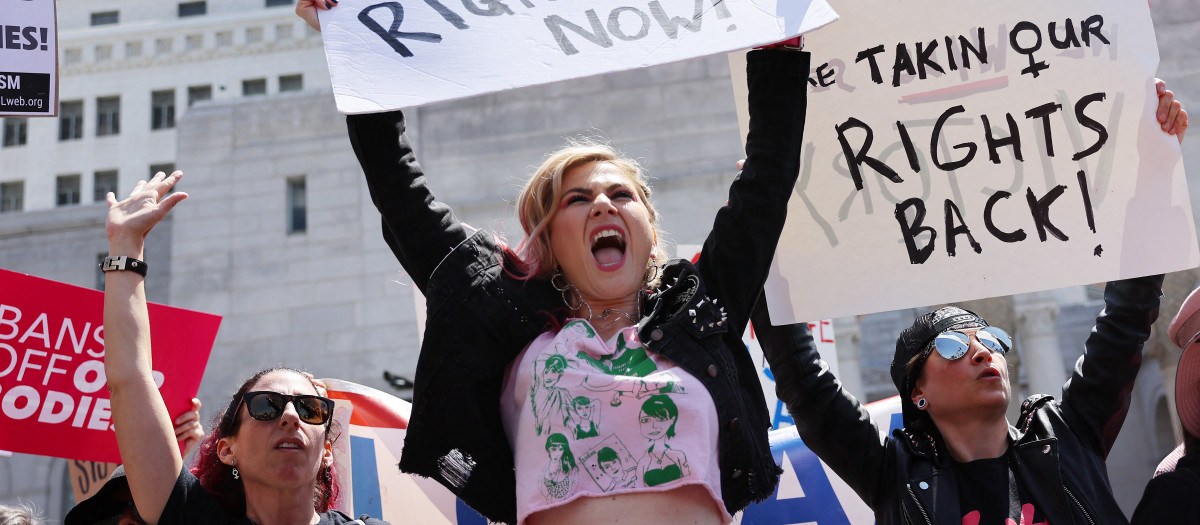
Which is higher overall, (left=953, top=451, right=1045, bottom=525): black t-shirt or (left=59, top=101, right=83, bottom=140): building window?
(left=59, top=101, right=83, bottom=140): building window

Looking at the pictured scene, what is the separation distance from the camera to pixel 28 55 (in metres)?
3.69

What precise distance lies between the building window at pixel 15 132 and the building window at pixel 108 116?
209 cm

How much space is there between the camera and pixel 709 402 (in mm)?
2121

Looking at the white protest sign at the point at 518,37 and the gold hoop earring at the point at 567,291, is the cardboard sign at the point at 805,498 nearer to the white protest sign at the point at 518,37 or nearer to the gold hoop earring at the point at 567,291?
the gold hoop earring at the point at 567,291

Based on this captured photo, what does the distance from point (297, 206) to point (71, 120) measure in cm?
2641

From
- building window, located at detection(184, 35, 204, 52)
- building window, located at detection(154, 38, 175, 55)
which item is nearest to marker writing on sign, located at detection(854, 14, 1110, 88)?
building window, located at detection(154, 38, 175, 55)

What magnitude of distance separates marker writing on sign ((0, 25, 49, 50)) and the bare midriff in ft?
8.53

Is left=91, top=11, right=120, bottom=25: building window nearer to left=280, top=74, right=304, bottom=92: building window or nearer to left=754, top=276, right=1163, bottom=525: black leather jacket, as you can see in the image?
left=280, top=74, right=304, bottom=92: building window

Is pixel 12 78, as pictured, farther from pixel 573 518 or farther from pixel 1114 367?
pixel 1114 367

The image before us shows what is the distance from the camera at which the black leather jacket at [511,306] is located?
2162 millimetres

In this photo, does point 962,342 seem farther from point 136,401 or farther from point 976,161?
point 136,401

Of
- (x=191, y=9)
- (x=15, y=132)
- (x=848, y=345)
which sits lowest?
(x=848, y=345)

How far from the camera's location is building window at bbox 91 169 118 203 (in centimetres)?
3545

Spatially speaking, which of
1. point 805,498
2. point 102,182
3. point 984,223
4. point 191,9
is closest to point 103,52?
point 191,9
